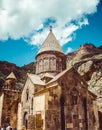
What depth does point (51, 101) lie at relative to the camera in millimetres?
13242

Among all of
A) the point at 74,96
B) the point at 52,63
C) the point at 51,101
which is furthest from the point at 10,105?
the point at 74,96

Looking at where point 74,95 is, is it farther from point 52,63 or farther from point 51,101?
point 52,63

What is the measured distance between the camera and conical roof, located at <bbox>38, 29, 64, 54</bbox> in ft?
68.1

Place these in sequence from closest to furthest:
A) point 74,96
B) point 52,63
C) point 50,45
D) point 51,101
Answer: point 51,101 → point 74,96 → point 52,63 → point 50,45

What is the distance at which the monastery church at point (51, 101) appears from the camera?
42.3ft

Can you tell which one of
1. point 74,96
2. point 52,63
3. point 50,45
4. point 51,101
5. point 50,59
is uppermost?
point 50,45

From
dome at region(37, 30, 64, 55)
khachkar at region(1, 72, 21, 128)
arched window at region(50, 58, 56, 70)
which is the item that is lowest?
khachkar at region(1, 72, 21, 128)

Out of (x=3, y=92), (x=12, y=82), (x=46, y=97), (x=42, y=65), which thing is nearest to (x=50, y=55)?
(x=42, y=65)

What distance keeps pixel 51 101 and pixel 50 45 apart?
9.49 metres

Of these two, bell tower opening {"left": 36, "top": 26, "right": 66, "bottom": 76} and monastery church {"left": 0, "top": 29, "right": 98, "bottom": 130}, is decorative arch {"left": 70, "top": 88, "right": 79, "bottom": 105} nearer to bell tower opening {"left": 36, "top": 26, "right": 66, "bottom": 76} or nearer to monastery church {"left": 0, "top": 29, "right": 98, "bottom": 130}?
monastery church {"left": 0, "top": 29, "right": 98, "bottom": 130}

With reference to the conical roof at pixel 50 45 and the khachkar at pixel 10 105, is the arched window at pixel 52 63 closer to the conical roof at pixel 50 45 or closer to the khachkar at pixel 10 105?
the conical roof at pixel 50 45

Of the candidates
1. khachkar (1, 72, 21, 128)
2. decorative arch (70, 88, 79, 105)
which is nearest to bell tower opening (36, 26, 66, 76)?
khachkar (1, 72, 21, 128)

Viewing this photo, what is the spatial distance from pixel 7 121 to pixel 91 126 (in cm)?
865

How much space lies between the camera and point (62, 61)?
20672mm
